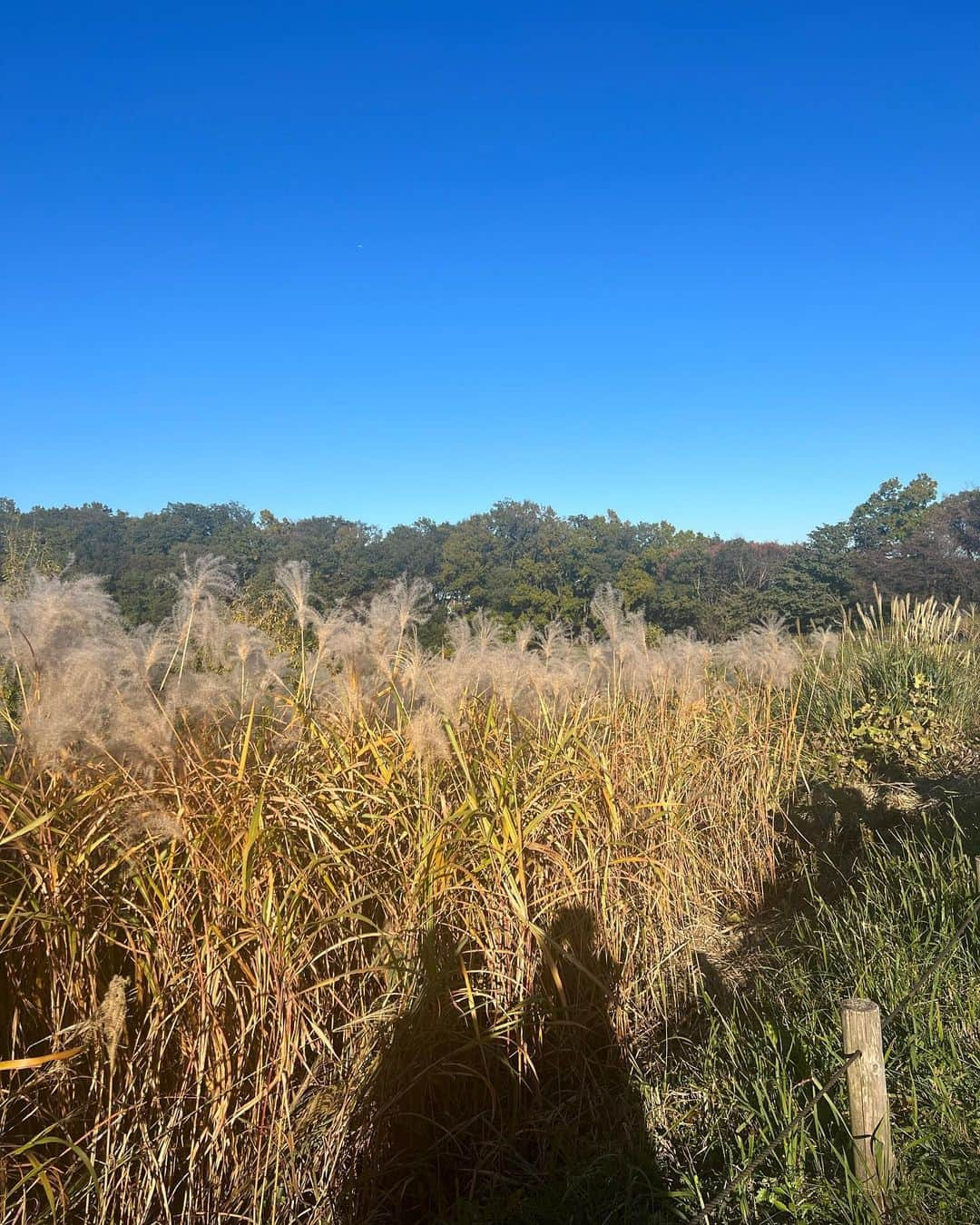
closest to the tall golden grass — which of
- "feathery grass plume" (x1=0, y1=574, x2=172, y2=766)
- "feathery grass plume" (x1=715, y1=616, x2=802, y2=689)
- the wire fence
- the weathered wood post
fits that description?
"feathery grass plume" (x1=0, y1=574, x2=172, y2=766)

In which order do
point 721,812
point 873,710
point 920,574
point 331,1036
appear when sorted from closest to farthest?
point 331,1036 → point 721,812 → point 873,710 → point 920,574

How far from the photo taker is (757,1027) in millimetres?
2809

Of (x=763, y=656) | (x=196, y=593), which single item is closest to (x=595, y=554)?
(x=763, y=656)

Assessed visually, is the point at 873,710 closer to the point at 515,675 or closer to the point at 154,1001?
the point at 515,675

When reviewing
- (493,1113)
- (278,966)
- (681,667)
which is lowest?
(493,1113)

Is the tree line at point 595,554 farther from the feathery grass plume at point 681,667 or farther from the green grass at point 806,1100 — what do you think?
the green grass at point 806,1100

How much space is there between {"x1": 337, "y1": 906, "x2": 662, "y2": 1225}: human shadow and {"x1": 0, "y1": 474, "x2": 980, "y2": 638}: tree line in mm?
14229

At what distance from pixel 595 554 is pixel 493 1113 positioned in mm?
23772

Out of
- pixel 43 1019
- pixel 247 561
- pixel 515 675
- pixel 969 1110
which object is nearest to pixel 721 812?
pixel 515 675

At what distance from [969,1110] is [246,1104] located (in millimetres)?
1998

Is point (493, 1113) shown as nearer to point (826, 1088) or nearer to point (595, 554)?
point (826, 1088)

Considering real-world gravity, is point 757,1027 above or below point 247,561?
below

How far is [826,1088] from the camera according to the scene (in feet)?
5.60

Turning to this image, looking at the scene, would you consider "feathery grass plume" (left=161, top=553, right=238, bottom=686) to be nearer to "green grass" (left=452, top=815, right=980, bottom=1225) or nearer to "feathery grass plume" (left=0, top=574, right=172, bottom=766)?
"feathery grass plume" (left=0, top=574, right=172, bottom=766)
